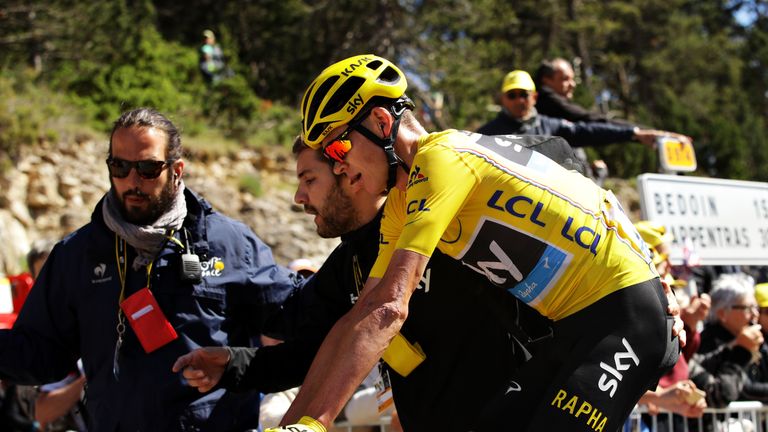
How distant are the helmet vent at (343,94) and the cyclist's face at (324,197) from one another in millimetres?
549

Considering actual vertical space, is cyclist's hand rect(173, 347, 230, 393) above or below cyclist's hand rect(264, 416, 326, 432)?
below

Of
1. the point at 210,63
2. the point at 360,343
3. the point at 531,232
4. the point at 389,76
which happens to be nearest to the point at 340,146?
the point at 389,76

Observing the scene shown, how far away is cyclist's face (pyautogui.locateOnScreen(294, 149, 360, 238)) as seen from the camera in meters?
3.41

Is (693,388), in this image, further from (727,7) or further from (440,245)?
(727,7)

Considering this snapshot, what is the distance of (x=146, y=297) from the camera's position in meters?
3.54

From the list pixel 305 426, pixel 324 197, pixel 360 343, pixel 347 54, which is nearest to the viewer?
pixel 305 426

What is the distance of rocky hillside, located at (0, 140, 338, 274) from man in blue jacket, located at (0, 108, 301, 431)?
14.2 metres

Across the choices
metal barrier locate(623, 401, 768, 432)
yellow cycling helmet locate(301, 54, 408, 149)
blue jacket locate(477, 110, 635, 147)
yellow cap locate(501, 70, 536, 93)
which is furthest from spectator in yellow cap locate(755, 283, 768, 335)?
yellow cycling helmet locate(301, 54, 408, 149)

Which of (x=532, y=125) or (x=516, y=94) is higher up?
(x=516, y=94)

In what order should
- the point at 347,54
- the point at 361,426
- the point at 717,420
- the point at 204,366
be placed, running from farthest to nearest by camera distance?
the point at 347,54
the point at 717,420
the point at 361,426
the point at 204,366

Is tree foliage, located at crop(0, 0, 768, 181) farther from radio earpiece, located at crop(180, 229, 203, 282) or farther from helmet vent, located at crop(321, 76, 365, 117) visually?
helmet vent, located at crop(321, 76, 365, 117)

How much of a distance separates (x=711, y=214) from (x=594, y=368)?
539cm

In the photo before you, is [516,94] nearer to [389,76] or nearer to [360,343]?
[389,76]

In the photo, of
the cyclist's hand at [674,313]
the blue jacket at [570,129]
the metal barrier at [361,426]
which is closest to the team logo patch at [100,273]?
the metal barrier at [361,426]
